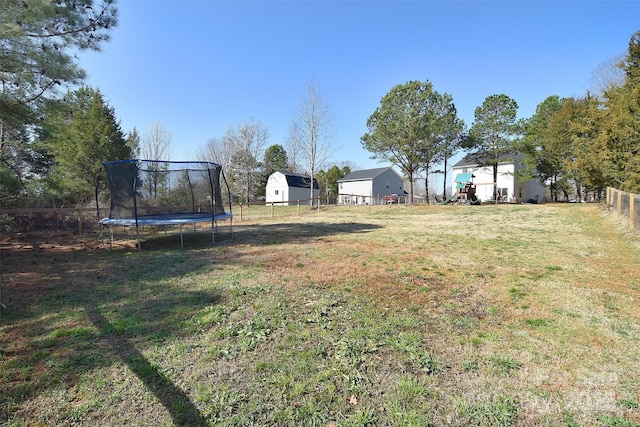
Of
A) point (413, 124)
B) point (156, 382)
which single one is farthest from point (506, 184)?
point (156, 382)

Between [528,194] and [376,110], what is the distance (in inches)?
716

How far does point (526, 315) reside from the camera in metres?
3.25

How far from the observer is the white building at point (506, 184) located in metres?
28.5

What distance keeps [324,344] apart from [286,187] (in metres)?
30.8

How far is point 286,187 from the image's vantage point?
33062 mm

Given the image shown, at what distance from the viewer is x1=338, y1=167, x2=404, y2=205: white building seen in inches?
1375

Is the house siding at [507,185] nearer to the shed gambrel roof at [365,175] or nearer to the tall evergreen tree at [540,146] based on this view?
the tall evergreen tree at [540,146]

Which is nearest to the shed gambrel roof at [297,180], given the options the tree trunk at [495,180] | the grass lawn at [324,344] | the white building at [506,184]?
the white building at [506,184]

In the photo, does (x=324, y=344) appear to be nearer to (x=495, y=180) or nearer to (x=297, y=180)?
(x=495, y=180)

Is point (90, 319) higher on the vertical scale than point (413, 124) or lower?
lower

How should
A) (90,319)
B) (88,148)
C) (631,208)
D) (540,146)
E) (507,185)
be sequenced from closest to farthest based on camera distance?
1. (90,319)
2. (631,208)
3. (88,148)
4. (540,146)
5. (507,185)

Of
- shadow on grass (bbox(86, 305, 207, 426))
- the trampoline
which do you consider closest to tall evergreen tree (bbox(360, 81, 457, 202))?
the trampoline

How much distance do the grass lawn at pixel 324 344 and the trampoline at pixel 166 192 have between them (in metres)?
2.88

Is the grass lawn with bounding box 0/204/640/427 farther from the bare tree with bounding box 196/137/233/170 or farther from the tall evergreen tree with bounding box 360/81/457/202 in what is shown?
the bare tree with bounding box 196/137/233/170
